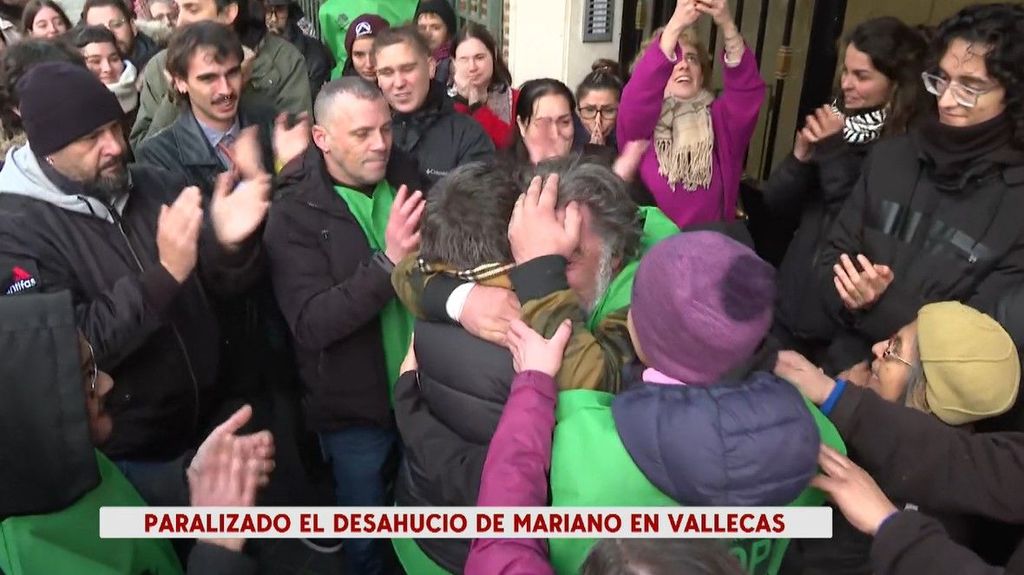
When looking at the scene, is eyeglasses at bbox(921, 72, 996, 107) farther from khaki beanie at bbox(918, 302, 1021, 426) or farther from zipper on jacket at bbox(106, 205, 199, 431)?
zipper on jacket at bbox(106, 205, 199, 431)

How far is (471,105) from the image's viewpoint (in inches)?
135

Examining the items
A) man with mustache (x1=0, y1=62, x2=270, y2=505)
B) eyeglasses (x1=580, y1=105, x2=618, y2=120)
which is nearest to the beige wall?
eyeglasses (x1=580, y1=105, x2=618, y2=120)

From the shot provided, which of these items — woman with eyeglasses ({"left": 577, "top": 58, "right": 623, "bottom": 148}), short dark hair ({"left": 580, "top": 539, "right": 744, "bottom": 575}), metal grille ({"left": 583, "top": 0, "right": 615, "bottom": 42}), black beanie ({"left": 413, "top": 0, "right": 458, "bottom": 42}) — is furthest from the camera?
black beanie ({"left": 413, "top": 0, "right": 458, "bottom": 42})

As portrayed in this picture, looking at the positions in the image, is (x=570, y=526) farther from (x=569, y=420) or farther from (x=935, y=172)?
(x=935, y=172)

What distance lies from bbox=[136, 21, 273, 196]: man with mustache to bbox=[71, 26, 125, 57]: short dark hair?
32.0 inches

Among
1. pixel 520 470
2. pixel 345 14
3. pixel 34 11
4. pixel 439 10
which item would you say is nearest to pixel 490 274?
pixel 520 470

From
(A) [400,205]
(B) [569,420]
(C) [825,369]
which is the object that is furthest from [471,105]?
(B) [569,420]

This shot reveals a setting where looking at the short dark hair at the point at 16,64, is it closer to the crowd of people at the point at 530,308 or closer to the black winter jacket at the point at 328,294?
the crowd of people at the point at 530,308

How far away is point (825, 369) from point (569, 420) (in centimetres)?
136

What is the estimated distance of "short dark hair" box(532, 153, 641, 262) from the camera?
1.52 meters

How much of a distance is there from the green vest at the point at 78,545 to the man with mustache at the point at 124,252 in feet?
1.07

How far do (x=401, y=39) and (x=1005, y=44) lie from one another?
1.85 metres

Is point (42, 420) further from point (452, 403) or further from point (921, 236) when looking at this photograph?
point (921, 236)

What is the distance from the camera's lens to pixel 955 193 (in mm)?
1899
